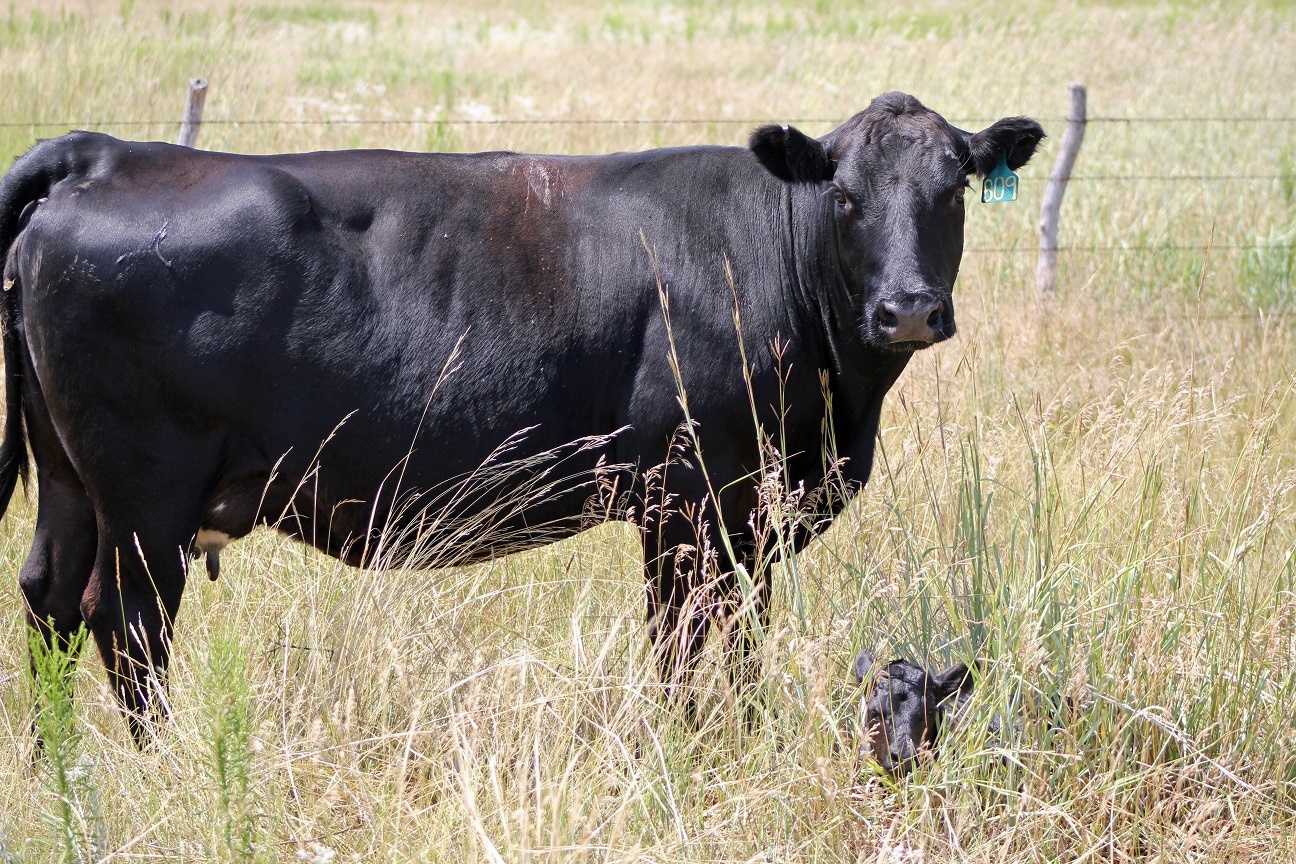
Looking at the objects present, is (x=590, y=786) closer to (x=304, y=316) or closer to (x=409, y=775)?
(x=409, y=775)

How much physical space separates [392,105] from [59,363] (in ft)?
33.2

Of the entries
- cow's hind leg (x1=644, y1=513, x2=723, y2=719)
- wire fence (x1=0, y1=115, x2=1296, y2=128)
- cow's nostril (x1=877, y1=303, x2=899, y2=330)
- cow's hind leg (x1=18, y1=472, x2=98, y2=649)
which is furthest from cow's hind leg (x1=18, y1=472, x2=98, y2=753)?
wire fence (x1=0, y1=115, x2=1296, y2=128)

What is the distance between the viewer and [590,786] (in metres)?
2.74

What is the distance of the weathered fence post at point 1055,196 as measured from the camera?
7766mm

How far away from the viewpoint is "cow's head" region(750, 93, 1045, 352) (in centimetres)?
334

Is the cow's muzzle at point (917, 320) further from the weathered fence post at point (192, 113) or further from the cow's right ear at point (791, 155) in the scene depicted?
the weathered fence post at point (192, 113)

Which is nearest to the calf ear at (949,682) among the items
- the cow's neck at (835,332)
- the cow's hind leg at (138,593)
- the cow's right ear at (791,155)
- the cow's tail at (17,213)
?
the cow's neck at (835,332)

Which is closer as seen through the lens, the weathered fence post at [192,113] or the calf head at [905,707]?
the calf head at [905,707]

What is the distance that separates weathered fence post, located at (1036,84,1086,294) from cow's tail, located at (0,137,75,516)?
5.94 meters

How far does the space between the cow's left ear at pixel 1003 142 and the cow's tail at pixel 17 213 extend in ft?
8.98

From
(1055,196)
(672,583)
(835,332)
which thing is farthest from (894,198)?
(1055,196)

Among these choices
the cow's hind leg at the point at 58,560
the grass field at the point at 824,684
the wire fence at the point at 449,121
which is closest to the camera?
the grass field at the point at 824,684

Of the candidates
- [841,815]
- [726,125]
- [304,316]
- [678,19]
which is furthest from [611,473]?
[678,19]

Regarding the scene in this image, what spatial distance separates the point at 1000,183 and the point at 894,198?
2.12 ft
